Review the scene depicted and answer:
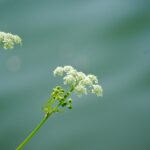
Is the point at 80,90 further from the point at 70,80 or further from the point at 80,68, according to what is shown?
the point at 80,68

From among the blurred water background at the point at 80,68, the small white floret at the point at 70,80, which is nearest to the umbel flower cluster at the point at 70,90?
the small white floret at the point at 70,80

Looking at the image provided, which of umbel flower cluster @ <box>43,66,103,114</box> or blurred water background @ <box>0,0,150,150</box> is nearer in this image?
umbel flower cluster @ <box>43,66,103,114</box>

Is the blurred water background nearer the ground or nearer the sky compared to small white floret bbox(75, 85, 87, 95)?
nearer the sky

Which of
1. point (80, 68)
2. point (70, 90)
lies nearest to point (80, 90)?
point (70, 90)

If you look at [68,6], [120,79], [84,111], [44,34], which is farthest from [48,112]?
[68,6]

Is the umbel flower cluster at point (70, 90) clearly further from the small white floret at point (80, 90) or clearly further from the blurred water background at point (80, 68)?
the blurred water background at point (80, 68)

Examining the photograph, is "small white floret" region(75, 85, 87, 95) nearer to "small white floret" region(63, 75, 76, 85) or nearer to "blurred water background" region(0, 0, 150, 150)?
"small white floret" region(63, 75, 76, 85)

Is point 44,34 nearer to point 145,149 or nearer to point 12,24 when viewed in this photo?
point 12,24

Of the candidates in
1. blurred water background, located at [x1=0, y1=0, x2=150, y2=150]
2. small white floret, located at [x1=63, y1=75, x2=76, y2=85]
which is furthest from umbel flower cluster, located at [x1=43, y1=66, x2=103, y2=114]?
blurred water background, located at [x1=0, y1=0, x2=150, y2=150]
